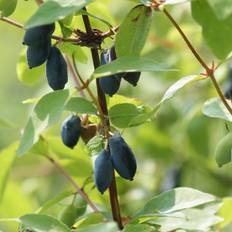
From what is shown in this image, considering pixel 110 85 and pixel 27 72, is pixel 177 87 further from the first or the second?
pixel 27 72

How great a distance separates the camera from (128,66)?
4.03 ft

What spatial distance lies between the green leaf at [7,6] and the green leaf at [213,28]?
30 centimetres

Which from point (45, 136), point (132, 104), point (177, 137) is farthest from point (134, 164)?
point (177, 137)

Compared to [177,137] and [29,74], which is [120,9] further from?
[29,74]

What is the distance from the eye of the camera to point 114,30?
136 cm

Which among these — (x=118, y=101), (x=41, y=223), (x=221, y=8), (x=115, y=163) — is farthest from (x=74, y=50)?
(x=221, y=8)

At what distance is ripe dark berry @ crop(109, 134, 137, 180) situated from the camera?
1360mm

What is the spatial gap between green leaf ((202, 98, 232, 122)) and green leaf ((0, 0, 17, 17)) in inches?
12.9

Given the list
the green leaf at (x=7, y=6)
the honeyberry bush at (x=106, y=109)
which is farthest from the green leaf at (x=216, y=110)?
the green leaf at (x=7, y=6)

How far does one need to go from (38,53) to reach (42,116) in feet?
0.33

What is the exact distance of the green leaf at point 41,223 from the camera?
4.20 ft

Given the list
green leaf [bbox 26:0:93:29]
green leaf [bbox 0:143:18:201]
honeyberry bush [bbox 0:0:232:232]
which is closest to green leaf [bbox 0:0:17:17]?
honeyberry bush [bbox 0:0:232:232]

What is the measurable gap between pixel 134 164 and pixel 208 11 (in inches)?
11.3

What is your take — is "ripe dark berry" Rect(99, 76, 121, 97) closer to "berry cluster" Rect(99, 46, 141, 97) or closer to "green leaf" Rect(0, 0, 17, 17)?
"berry cluster" Rect(99, 46, 141, 97)
